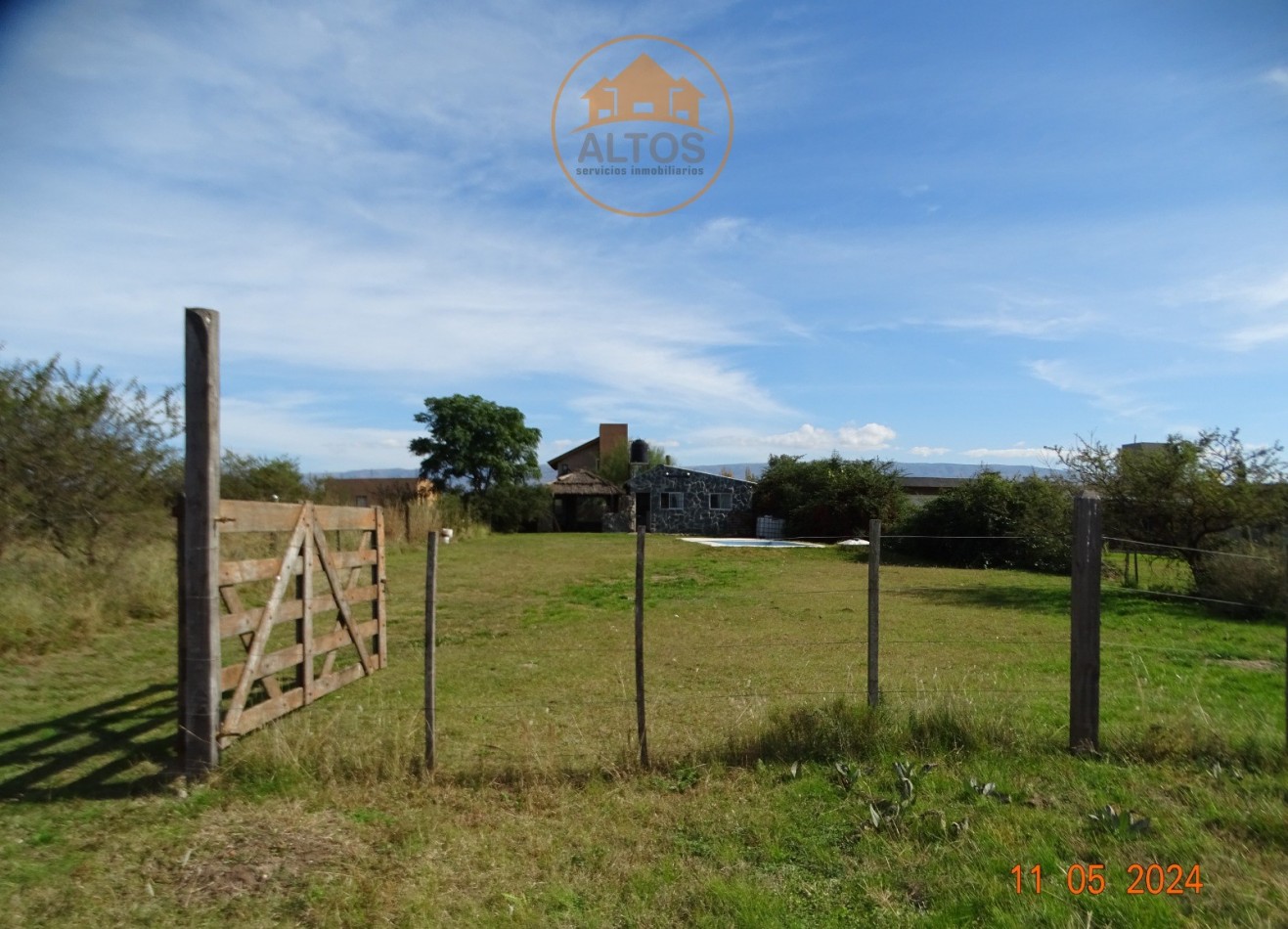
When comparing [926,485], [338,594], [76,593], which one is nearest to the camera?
[338,594]

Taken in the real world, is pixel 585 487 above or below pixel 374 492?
above

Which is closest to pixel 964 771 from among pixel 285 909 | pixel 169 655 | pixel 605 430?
pixel 285 909

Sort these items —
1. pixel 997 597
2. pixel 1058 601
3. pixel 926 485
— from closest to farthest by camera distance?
pixel 1058 601 → pixel 997 597 → pixel 926 485

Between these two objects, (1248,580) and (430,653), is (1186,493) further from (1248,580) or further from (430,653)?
(430,653)

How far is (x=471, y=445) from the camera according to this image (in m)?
51.0

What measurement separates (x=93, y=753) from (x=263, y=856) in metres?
2.84

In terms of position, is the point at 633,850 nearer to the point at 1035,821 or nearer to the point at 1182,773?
the point at 1035,821

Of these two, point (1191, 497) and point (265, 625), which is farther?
point (1191, 497)

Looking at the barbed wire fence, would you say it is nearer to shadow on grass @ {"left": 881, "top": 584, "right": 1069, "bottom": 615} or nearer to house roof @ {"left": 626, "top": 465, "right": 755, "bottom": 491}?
shadow on grass @ {"left": 881, "top": 584, "right": 1069, "bottom": 615}

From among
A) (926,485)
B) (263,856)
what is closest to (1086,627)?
(263,856)

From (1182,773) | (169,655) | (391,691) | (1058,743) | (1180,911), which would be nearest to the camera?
(1180,911)

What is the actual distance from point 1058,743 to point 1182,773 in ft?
2.39

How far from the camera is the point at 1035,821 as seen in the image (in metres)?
4.38
